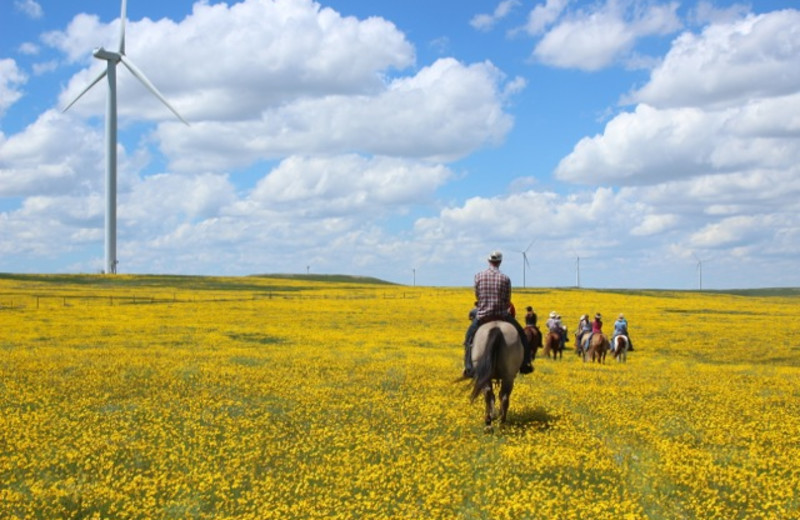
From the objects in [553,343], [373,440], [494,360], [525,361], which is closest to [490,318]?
[494,360]

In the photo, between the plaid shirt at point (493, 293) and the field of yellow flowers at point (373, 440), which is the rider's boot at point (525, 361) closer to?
the plaid shirt at point (493, 293)

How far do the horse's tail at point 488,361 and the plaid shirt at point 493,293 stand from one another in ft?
1.42

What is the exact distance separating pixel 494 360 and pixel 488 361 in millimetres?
209

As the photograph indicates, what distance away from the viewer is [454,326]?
4616cm

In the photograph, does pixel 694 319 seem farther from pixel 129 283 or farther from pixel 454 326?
pixel 129 283

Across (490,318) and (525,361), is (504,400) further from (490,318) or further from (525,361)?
(490,318)

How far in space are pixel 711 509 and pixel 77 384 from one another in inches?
526

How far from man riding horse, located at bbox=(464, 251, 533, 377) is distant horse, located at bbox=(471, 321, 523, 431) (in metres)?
0.14

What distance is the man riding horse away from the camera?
13312 mm

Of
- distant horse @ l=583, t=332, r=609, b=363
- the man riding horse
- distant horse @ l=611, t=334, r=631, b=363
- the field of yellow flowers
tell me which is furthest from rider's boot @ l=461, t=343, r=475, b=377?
distant horse @ l=611, t=334, r=631, b=363

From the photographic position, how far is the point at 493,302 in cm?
1334

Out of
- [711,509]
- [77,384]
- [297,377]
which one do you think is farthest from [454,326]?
[711,509]

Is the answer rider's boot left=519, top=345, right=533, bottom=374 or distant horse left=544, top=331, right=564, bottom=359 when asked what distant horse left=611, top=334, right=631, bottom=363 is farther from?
rider's boot left=519, top=345, right=533, bottom=374

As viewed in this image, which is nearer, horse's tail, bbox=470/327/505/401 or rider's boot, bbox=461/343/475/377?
horse's tail, bbox=470/327/505/401
